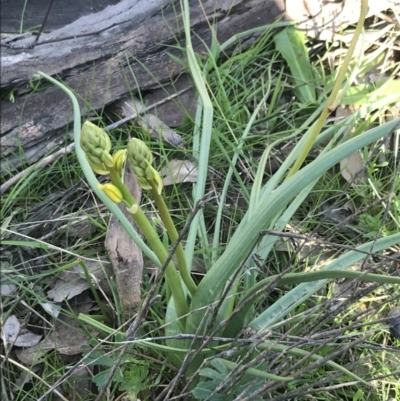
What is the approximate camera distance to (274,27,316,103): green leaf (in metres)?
1.39

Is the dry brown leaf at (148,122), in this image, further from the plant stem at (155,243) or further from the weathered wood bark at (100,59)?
the plant stem at (155,243)

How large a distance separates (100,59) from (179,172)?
445 millimetres

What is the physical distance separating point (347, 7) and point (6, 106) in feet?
3.51

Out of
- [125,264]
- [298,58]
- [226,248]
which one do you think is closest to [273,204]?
[226,248]

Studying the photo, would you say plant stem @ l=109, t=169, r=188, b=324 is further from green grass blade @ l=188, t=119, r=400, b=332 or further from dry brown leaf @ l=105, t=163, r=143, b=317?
dry brown leaf @ l=105, t=163, r=143, b=317

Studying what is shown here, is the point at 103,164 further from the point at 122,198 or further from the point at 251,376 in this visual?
the point at 251,376

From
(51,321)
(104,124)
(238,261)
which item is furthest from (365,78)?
(51,321)

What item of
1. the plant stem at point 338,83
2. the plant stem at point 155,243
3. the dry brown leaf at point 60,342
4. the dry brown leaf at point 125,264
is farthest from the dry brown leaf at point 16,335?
the plant stem at point 338,83

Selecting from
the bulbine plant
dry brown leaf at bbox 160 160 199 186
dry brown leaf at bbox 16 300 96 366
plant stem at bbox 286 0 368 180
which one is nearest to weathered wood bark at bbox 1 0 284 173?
dry brown leaf at bbox 160 160 199 186

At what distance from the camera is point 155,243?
0.74 metres

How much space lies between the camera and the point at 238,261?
78cm

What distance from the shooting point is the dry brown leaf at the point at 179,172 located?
48.5 inches

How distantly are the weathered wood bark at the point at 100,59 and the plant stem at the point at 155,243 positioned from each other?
709 mm

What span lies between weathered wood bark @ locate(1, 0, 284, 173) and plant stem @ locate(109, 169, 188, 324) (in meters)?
0.71
